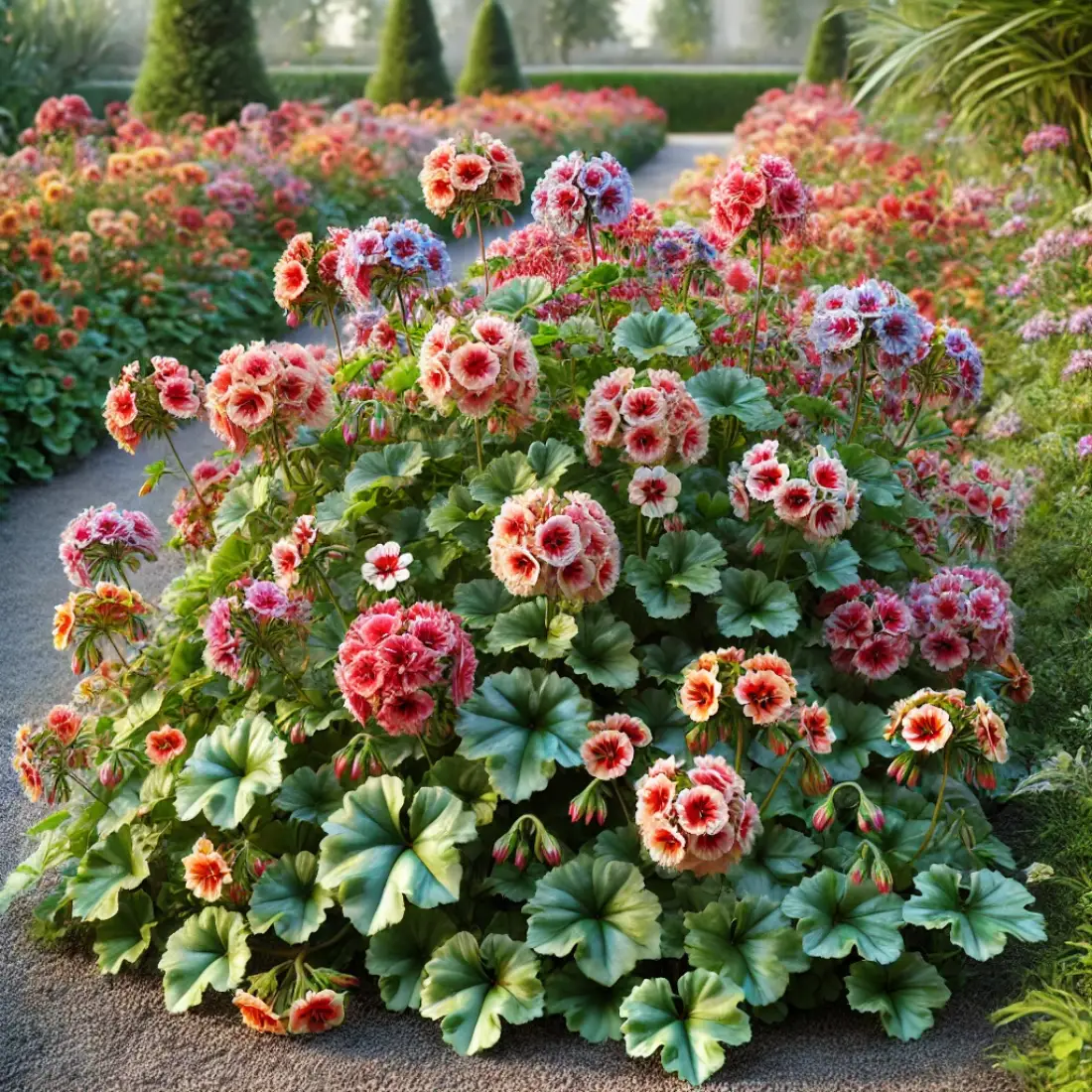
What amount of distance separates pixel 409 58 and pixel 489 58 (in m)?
2.41

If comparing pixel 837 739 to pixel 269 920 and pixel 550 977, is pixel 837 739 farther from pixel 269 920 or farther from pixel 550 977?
pixel 269 920

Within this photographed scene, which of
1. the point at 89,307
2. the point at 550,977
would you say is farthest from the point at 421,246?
the point at 89,307

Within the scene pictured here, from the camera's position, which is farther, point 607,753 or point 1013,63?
point 1013,63

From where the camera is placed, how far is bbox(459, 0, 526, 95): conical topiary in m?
16.2

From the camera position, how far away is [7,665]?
3555 millimetres

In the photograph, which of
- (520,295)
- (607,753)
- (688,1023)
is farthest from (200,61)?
(688,1023)

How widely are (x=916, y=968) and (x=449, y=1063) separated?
819 millimetres

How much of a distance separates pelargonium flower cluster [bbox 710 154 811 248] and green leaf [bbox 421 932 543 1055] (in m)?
1.55

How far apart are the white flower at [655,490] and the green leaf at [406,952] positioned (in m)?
0.86

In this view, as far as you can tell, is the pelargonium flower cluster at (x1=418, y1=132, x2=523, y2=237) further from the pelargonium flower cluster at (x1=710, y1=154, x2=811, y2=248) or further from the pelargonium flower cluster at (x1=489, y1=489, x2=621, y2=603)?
the pelargonium flower cluster at (x1=489, y1=489, x2=621, y2=603)

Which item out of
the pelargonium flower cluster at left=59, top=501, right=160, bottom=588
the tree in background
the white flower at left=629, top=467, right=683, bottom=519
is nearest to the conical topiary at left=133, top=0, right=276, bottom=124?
the pelargonium flower cluster at left=59, top=501, right=160, bottom=588

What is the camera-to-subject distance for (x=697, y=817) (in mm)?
1978

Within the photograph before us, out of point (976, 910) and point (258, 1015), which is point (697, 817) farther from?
point (258, 1015)

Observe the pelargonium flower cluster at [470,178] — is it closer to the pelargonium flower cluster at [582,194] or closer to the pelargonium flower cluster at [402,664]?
the pelargonium flower cluster at [582,194]
